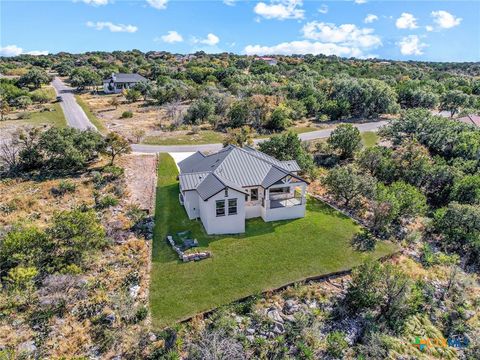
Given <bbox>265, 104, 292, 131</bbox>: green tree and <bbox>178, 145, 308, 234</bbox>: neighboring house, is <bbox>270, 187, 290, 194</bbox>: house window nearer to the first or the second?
<bbox>178, 145, 308, 234</bbox>: neighboring house

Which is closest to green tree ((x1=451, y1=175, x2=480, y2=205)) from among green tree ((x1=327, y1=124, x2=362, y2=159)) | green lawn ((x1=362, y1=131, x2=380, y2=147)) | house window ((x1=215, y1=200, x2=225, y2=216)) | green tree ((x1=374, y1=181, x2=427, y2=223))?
green tree ((x1=374, y1=181, x2=427, y2=223))

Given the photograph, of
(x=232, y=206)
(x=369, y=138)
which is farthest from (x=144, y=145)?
(x=369, y=138)

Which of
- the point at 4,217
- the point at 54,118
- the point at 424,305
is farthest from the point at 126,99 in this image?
the point at 424,305

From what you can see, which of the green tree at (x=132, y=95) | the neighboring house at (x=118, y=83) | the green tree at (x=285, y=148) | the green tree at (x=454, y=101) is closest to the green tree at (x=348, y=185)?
the green tree at (x=285, y=148)

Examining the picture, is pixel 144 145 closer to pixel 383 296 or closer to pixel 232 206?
pixel 232 206

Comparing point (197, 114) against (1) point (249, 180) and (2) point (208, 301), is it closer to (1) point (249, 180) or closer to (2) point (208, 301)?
(1) point (249, 180)

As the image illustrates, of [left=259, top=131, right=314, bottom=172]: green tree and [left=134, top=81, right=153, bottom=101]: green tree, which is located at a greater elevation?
[left=134, top=81, right=153, bottom=101]: green tree
